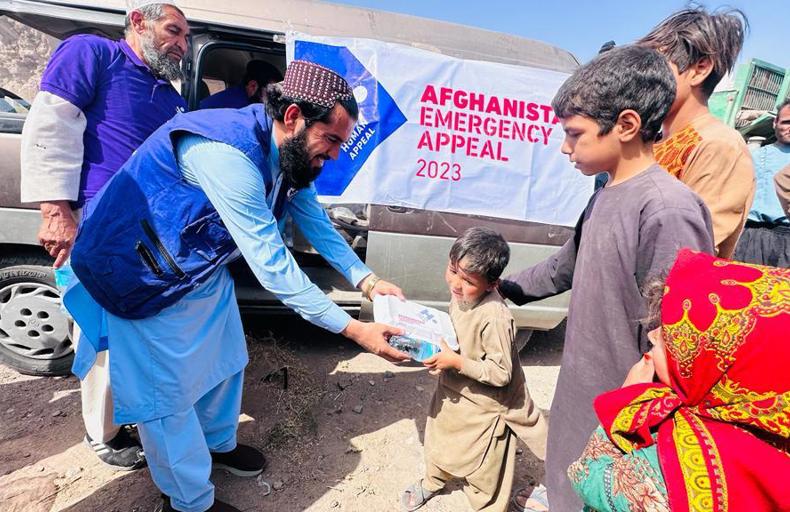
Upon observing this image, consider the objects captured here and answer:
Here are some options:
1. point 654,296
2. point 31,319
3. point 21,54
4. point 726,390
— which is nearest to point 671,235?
point 654,296

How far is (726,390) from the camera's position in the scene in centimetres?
76

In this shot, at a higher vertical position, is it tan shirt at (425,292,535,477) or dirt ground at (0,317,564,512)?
tan shirt at (425,292,535,477)

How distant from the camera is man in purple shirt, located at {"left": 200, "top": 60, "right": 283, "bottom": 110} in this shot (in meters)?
3.54

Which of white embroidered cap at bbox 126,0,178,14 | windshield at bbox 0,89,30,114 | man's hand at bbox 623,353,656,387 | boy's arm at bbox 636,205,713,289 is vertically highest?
white embroidered cap at bbox 126,0,178,14

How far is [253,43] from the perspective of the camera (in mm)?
2645

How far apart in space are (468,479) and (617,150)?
150cm

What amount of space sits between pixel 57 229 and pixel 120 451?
1144mm

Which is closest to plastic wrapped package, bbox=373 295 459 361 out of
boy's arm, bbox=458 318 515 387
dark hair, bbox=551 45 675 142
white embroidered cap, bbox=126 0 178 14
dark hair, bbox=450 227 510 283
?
boy's arm, bbox=458 318 515 387

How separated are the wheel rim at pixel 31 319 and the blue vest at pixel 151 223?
4.97ft

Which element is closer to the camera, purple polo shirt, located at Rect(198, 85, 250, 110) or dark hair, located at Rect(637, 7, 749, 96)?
dark hair, located at Rect(637, 7, 749, 96)

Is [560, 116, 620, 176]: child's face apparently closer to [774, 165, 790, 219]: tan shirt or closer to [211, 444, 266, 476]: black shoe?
[211, 444, 266, 476]: black shoe

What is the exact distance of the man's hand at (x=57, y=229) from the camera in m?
1.84

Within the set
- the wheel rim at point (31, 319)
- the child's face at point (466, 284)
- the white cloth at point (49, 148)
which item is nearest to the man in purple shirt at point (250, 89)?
the white cloth at point (49, 148)

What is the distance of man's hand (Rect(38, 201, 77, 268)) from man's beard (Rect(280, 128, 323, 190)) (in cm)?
109
